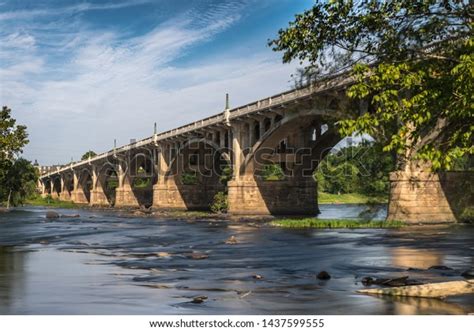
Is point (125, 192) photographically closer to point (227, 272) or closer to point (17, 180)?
point (17, 180)

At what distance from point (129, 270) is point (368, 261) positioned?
31.3ft

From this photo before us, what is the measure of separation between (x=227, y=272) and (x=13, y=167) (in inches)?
3415

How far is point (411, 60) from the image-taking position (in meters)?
12.7

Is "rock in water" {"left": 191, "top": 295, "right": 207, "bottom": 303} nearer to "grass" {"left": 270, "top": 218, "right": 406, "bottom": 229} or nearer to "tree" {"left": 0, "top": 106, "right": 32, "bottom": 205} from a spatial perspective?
"grass" {"left": 270, "top": 218, "right": 406, "bottom": 229}

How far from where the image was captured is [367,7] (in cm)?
1330

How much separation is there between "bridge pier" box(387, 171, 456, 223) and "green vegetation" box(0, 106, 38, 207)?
4259cm

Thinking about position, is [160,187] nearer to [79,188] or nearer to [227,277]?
[79,188]

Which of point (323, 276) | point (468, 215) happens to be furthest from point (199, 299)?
point (468, 215)

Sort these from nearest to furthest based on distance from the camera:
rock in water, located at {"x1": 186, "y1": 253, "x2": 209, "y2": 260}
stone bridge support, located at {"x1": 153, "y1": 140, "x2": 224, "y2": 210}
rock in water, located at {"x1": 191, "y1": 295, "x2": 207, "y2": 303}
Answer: rock in water, located at {"x1": 191, "y1": 295, "x2": 207, "y2": 303} → rock in water, located at {"x1": 186, "y1": 253, "x2": 209, "y2": 260} → stone bridge support, located at {"x1": 153, "y1": 140, "x2": 224, "y2": 210}

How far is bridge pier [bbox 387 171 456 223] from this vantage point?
44.1 metres

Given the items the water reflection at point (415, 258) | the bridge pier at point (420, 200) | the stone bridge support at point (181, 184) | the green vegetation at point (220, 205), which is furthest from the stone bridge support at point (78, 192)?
the water reflection at point (415, 258)

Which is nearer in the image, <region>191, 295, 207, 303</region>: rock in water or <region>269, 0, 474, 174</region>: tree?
<region>269, 0, 474, 174</region>: tree

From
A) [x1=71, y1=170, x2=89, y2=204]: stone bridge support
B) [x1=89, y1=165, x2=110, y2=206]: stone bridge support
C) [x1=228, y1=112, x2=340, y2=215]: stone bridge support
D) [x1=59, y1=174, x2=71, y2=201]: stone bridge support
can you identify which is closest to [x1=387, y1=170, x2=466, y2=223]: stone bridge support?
[x1=228, y1=112, x2=340, y2=215]: stone bridge support
